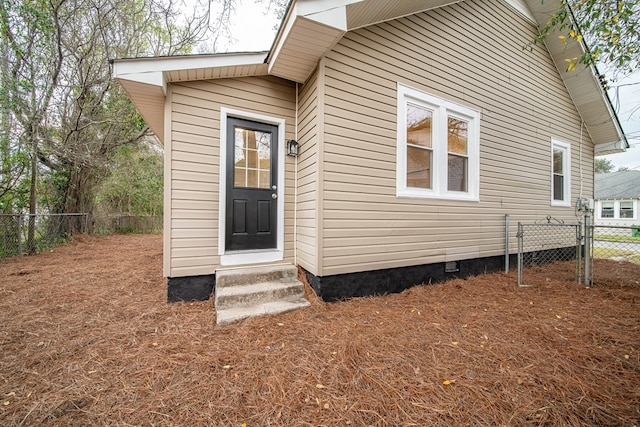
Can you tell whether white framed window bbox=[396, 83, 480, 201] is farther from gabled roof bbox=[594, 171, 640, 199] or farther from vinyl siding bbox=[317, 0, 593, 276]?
gabled roof bbox=[594, 171, 640, 199]

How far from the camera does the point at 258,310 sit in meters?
2.76

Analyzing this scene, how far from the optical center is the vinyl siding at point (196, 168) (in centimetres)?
313

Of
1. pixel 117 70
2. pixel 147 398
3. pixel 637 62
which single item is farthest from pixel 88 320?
pixel 637 62

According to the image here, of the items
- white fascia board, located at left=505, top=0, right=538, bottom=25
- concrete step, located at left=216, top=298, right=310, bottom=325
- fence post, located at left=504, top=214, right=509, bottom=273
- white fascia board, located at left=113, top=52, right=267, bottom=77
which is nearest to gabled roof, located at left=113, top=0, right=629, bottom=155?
white fascia board, located at left=113, top=52, right=267, bottom=77

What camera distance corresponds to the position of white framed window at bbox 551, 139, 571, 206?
241 inches

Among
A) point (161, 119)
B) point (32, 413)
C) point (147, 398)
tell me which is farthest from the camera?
point (161, 119)

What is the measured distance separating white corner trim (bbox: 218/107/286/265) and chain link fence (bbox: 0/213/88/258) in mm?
6224

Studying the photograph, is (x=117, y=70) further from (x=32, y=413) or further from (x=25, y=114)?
(x=25, y=114)

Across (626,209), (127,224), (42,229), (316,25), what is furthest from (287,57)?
(626,209)

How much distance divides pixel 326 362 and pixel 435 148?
355 centimetres

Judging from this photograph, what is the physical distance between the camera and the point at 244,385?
173 cm

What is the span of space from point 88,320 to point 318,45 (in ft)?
13.2

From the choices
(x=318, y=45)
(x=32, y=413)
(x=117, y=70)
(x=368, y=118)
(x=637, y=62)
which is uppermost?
(x=637, y=62)

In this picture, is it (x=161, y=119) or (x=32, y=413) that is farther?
(x=161, y=119)
